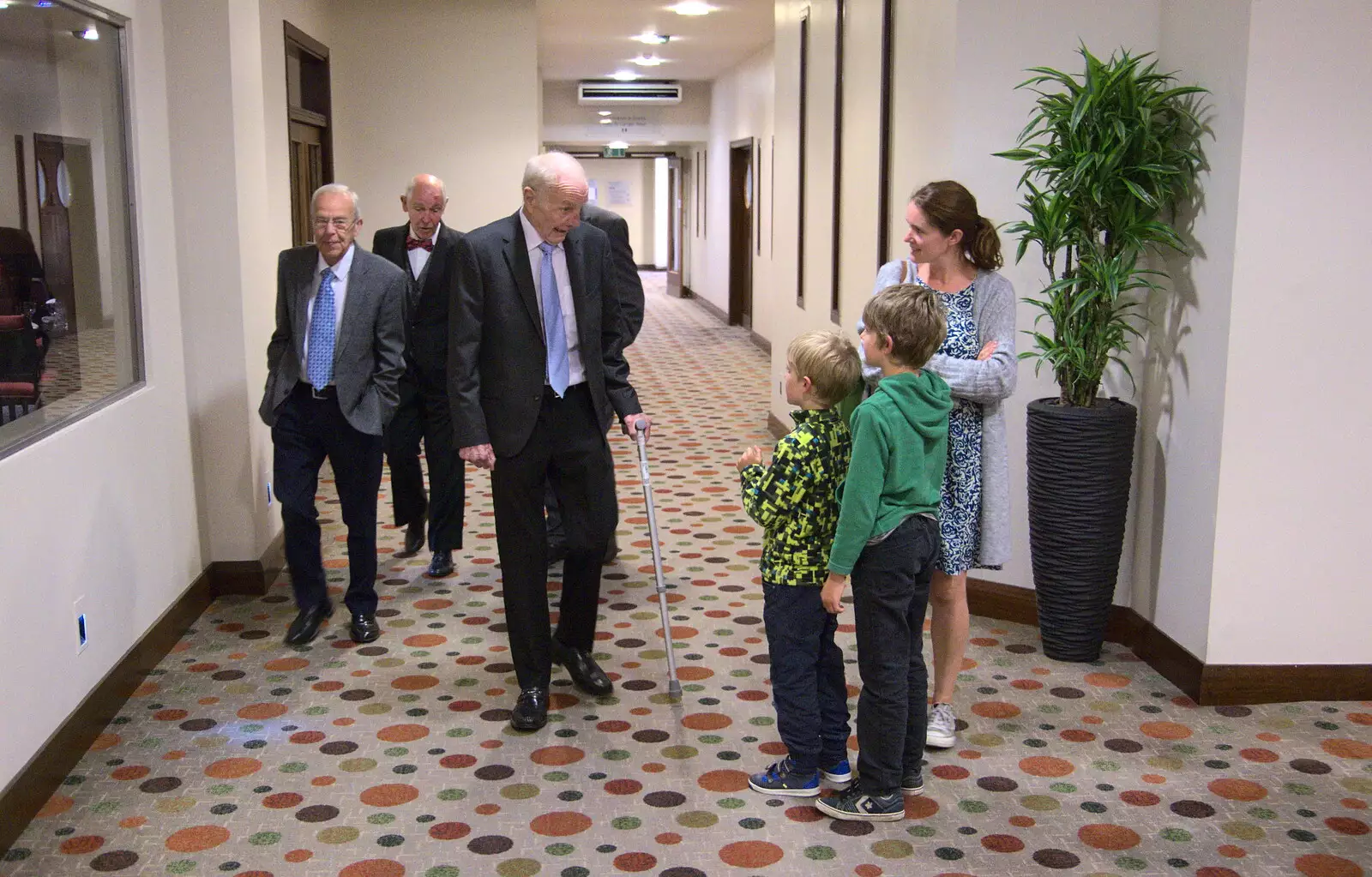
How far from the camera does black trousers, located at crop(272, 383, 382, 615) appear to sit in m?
4.73

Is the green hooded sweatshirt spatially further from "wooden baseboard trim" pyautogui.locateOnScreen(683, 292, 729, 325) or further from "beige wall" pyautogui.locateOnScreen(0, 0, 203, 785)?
"wooden baseboard trim" pyautogui.locateOnScreen(683, 292, 729, 325)

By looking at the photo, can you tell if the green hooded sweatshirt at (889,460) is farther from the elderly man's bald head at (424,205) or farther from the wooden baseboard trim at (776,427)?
the wooden baseboard trim at (776,427)

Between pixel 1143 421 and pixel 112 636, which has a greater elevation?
pixel 1143 421

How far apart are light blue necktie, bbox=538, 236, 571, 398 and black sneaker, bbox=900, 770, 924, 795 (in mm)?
1508

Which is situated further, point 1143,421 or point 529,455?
point 1143,421

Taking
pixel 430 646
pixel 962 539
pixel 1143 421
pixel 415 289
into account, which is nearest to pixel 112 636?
pixel 430 646

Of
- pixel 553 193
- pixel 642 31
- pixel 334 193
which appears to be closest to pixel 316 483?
pixel 334 193

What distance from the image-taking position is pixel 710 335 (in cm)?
1656

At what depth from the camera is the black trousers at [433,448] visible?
218 inches

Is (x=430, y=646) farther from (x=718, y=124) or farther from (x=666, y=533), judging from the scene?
(x=718, y=124)

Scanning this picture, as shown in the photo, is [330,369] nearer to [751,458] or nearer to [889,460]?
[751,458]

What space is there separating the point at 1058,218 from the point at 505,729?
2.54 meters

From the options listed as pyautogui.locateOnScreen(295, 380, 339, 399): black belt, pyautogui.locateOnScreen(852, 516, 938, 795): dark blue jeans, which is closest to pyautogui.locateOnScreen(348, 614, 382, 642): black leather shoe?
pyautogui.locateOnScreen(295, 380, 339, 399): black belt

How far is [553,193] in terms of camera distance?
376cm
